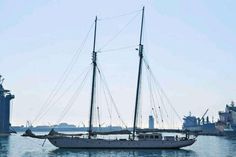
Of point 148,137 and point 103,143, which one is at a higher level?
point 148,137

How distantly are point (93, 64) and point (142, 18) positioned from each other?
15980mm

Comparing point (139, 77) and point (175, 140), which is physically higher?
point (139, 77)

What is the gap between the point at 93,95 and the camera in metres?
96.0

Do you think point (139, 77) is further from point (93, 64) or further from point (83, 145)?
point (83, 145)

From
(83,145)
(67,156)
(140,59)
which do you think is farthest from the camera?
(140,59)

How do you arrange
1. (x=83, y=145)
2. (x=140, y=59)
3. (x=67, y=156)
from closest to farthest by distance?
1. (x=67, y=156)
2. (x=83, y=145)
3. (x=140, y=59)

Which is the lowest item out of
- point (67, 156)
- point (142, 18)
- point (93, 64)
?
point (67, 156)

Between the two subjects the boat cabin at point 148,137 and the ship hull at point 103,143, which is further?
the boat cabin at point 148,137

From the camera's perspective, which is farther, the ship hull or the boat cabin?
the boat cabin

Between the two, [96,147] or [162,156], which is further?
[96,147]

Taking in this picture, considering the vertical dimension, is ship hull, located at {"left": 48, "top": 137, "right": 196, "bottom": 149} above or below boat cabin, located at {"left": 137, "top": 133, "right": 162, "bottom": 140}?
below

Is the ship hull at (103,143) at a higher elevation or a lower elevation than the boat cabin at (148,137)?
lower

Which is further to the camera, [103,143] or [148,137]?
[148,137]

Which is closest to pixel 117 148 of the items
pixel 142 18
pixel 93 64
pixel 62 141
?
pixel 62 141
